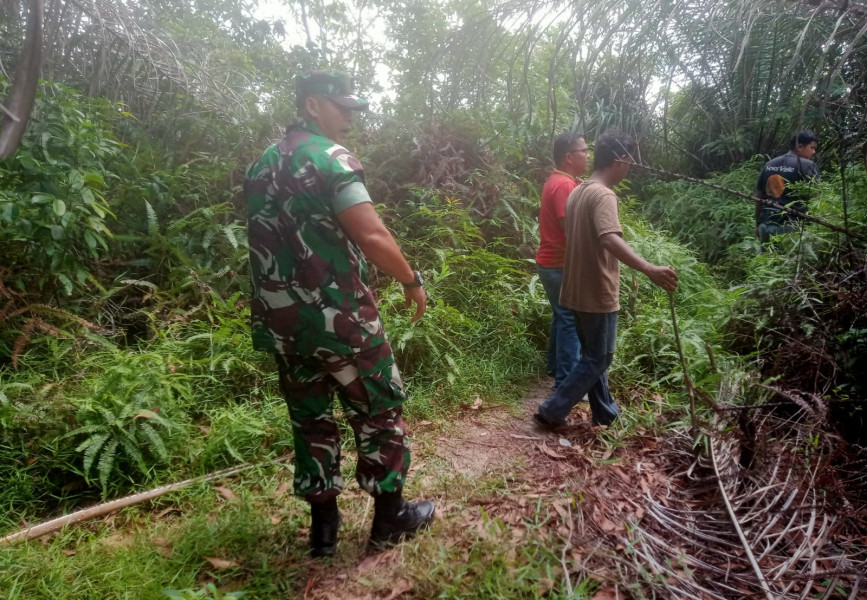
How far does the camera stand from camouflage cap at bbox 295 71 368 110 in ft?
6.32

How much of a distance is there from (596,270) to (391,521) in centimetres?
173

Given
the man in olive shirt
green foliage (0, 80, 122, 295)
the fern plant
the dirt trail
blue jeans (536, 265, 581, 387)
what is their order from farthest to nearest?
blue jeans (536, 265, 581, 387)
green foliage (0, 80, 122, 295)
the man in olive shirt
the fern plant
the dirt trail

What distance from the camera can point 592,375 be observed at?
2.95m

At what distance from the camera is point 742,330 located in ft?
12.1

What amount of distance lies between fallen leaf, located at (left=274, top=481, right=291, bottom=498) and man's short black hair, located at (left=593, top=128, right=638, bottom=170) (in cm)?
245

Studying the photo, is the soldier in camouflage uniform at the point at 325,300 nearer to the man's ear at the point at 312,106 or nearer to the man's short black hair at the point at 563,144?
the man's ear at the point at 312,106

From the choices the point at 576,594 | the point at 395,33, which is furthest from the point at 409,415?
the point at 395,33

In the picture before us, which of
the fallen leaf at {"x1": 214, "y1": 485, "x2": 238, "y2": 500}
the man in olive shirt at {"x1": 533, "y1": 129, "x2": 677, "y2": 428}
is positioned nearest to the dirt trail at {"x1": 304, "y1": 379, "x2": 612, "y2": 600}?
the man in olive shirt at {"x1": 533, "y1": 129, "x2": 677, "y2": 428}

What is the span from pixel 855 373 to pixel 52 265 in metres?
5.04

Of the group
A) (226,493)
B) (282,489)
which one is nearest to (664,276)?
(282,489)

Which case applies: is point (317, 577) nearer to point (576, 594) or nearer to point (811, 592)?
point (576, 594)

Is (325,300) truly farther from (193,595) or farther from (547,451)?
(547,451)

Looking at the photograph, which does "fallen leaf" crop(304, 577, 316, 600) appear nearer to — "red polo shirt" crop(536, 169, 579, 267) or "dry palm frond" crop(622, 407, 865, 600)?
"dry palm frond" crop(622, 407, 865, 600)

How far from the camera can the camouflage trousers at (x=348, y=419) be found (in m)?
1.99
